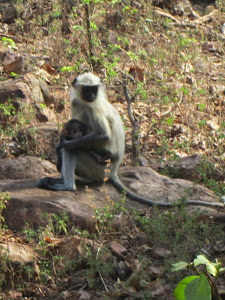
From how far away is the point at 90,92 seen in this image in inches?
226

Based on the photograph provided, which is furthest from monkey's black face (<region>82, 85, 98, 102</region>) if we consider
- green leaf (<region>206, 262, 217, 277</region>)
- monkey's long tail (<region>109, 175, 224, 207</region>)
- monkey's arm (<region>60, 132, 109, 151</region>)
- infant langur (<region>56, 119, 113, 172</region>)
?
green leaf (<region>206, 262, 217, 277</region>)

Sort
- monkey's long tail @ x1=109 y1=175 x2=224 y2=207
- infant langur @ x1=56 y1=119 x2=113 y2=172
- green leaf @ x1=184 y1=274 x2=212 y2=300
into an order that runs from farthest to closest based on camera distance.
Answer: infant langur @ x1=56 y1=119 x2=113 y2=172 → monkey's long tail @ x1=109 y1=175 x2=224 y2=207 → green leaf @ x1=184 y1=274 x2=212 y2=300

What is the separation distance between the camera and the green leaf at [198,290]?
107 inches

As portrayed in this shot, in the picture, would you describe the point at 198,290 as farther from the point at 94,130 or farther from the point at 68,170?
the point at 94,130

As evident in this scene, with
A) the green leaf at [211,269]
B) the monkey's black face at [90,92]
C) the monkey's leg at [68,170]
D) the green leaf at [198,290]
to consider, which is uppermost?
the monkey's black face at [90,92]

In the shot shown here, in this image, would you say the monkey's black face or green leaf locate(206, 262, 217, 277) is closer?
green leaf locate(206, 262, 217, 277)

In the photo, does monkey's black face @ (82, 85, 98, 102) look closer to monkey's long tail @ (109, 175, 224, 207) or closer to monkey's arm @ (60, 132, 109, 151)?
monkey's arm @ (60, 132, 109, 151)

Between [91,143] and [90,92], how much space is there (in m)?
0.56

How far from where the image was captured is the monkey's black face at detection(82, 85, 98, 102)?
5.73 metres

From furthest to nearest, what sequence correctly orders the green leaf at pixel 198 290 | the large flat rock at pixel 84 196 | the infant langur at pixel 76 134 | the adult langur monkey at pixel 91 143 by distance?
the infant langur at pixel 76 134, the adult langur monkey at pixel 91 143, the large flat rock at pixel 84 196, the green leaf at pixel 198 290

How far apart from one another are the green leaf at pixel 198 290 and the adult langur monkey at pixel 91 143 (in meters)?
2.61

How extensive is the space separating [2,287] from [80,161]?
205 cm

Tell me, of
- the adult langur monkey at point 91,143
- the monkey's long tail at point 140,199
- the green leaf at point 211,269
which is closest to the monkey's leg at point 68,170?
the adult langur monkey at point 91,143

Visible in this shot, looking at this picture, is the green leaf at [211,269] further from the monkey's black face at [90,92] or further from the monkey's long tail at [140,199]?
the monkey's black face at [90,92]
